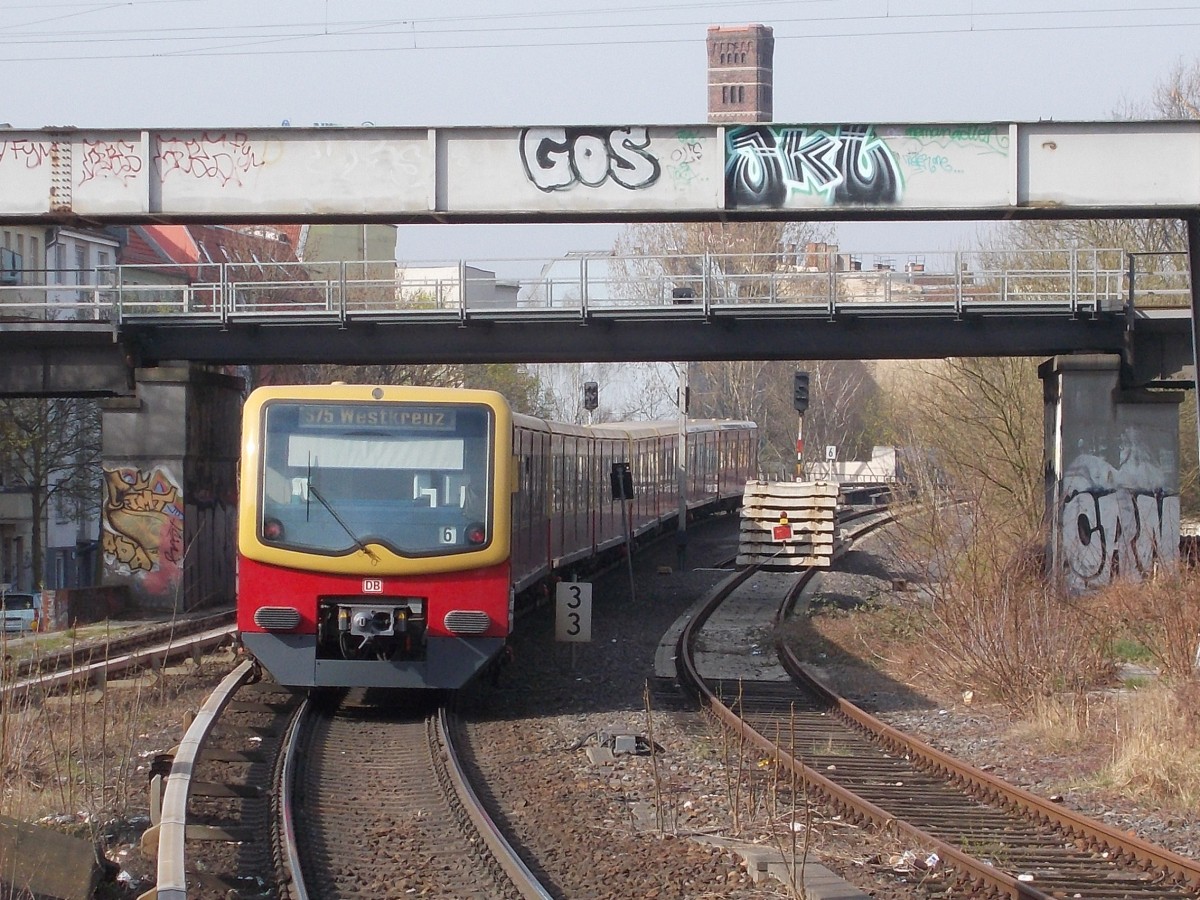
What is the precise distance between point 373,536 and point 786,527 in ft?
54.5

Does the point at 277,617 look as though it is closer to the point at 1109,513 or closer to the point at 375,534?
the point at 375,534

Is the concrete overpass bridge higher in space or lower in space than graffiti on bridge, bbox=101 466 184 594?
higher

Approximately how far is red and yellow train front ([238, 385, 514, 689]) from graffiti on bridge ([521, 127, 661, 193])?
3713 millimetres

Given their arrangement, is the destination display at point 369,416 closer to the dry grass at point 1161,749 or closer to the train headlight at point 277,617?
the train headlight at point 277,617

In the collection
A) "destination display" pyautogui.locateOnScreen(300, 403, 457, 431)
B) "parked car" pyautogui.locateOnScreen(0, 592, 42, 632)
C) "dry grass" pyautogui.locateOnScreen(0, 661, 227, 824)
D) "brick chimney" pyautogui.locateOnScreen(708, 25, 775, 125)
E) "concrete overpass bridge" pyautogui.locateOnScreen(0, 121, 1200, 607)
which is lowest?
"parked car" pyautogui.locateOnScreen(0, 592, 42, 632)

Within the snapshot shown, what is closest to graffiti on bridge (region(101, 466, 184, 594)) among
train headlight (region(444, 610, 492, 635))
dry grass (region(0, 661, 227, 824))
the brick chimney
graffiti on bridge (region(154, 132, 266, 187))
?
graffiti on bridge (region(154, 132, 266, 187))

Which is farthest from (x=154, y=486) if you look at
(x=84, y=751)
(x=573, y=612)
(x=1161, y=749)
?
(x=1161, y=749)

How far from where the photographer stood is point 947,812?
9695 mm

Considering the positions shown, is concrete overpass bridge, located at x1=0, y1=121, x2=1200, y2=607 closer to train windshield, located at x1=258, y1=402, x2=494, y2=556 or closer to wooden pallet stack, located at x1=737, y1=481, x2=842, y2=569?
train windshield, located at x1=258, y1=402, x2=494, y2=556

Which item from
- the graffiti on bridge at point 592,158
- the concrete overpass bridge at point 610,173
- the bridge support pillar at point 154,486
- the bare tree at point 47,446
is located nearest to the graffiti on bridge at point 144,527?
the bridge support pillar at point 154,486

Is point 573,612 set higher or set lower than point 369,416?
lower

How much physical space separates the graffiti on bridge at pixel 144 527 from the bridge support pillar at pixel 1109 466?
582 inches

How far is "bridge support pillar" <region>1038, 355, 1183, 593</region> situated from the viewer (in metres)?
23.9

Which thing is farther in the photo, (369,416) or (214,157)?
(214,157)
